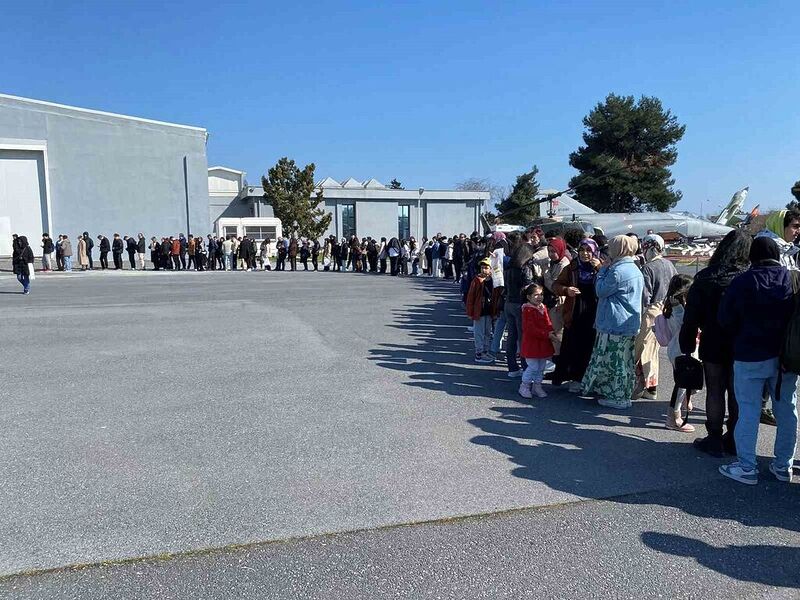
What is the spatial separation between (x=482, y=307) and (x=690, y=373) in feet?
12.4

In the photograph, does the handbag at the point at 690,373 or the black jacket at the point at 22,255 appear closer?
the handbag at the point at 690,373

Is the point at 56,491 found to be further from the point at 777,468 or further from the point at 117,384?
the point at 777,468

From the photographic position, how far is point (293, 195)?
4944cm

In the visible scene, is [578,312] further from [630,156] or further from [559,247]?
[630,156]

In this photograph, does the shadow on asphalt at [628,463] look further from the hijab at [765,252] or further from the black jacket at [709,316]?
the hijab at [765,252]

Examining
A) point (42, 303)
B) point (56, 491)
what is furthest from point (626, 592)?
point (42, 303)

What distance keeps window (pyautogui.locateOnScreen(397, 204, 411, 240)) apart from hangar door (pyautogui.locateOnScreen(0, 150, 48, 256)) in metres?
29.7

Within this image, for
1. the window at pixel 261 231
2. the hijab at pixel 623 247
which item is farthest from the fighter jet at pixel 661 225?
the window at pixel 261 231

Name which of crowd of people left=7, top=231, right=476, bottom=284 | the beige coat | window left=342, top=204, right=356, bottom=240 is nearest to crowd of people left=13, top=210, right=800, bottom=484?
crowd of people left=7, top=231, right=476, bottom=284

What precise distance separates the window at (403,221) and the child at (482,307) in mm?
46781

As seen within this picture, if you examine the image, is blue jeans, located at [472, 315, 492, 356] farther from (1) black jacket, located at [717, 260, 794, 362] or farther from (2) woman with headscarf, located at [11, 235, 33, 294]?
(2) woman with headscarf, located at [11, 235, 33, 294]

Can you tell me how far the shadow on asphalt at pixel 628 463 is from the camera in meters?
3.56

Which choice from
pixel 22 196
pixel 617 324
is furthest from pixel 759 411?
pixel 22 196

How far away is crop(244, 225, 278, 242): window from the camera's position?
41.7 meters
